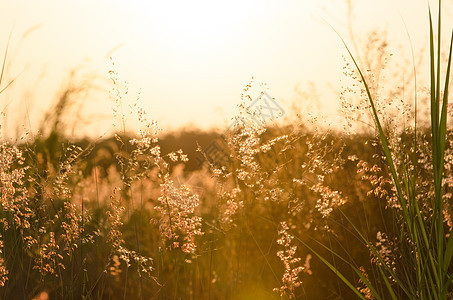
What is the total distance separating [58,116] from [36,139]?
17 centimetres

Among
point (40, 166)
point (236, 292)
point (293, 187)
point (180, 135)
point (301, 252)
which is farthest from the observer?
point (180, 135)

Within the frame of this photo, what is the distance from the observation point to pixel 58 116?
2.60m

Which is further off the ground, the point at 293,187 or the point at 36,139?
the point at 36,139

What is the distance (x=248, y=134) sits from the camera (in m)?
2.53

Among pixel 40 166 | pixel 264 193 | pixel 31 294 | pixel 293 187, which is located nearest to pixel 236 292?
pixel 264 193

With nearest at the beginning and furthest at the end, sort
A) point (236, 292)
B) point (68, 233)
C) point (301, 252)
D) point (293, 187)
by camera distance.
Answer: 1. point (68, 233)
2. point (236, 292)
3. point (293, 187)
4. point (301, 252)

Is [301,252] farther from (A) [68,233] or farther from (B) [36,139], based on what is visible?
(B) [36,139]

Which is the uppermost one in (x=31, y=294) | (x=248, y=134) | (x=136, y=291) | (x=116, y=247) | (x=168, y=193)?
(x=248, y=134)

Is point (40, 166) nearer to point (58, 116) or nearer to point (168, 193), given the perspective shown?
point (58, 116)

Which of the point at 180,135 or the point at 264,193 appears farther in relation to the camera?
the point at 180,135

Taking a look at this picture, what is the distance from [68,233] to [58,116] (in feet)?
2.16

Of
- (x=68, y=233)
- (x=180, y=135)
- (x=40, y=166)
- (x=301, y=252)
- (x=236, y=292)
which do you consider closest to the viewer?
(x=68, y=233)

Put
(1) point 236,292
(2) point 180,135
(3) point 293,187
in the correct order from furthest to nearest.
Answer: (2) point 180,135, (3) point 293,187, (1) point 236,292

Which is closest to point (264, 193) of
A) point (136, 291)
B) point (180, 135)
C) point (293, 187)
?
point (293, 187)
